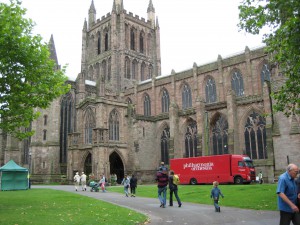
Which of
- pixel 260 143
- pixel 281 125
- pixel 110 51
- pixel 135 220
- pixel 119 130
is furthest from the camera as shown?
pixel 110 51

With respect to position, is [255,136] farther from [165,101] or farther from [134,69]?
[134,69]

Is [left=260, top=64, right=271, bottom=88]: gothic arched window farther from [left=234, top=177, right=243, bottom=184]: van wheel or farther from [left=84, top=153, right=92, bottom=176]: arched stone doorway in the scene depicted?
[left=84, top=153, right=92, bottom=176]: arched stone doorway

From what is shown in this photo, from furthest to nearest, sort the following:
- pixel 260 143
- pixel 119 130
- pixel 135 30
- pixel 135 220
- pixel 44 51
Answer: pixel 135 30, pixel 119 130, pixel 260 143, pixel 44 51, pixel 135 220

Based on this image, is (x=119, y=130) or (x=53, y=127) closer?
(x=119, y=130)

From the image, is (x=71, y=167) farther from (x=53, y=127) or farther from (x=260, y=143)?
(x=260, y=143)

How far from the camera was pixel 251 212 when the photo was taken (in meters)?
13.5

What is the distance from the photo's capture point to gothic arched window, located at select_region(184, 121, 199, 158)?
1686 inches

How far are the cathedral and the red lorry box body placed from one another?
8.95 feet

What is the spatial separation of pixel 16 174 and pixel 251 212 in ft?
75.2

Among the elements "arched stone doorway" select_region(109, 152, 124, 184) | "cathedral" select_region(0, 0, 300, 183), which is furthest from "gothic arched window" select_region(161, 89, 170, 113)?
"arched stone doorway" select_region(109, 152, 124, 184)

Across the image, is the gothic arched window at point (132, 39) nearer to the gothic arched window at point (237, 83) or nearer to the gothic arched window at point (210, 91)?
the gothic arched window at point (210, 91)

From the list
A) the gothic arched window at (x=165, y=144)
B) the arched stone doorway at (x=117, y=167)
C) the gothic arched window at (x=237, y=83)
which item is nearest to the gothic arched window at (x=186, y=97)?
the gothic arched window at (x=165, y=144)

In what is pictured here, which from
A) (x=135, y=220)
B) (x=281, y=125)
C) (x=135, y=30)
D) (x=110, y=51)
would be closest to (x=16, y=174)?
(x=135, y=220)

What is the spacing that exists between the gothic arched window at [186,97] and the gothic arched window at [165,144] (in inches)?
183
